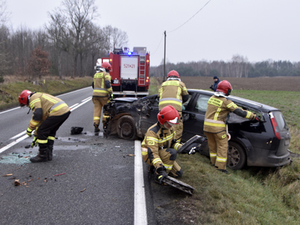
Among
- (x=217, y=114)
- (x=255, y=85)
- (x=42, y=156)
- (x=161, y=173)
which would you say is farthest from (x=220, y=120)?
(x=255, y=85)

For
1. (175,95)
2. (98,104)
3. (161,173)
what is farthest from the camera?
(98,104)

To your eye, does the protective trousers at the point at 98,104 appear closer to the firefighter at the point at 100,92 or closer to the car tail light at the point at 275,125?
the firefighter at the point at 100,92

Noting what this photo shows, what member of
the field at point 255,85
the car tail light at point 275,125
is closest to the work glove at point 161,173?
the car tail light at point 275,125

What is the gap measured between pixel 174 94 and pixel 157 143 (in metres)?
2.04

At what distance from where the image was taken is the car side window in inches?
222

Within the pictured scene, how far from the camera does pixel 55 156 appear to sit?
5316 mm

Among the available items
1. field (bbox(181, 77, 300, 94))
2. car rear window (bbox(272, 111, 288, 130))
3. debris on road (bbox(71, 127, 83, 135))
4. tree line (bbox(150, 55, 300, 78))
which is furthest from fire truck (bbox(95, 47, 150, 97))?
tree line (bbox(150, 55, 300, 78))

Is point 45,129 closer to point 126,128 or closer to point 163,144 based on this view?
point 126,128

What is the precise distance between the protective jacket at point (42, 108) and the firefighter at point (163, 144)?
2116 millimetres

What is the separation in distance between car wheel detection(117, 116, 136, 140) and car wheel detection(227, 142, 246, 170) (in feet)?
8.21

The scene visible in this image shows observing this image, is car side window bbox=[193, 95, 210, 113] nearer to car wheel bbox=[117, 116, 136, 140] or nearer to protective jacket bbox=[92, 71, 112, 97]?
car wheel bbox=[117, 116, 136, 140]

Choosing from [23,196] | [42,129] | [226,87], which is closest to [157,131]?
[226,87]

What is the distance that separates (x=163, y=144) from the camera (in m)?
3.90

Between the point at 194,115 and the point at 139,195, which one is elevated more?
the point at 194,115
